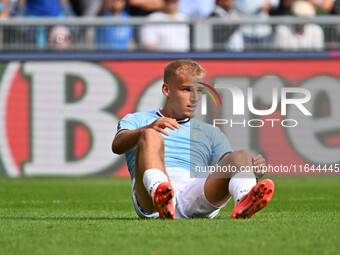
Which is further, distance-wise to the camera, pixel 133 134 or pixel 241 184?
pixel 133 134

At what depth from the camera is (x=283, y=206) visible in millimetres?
8992

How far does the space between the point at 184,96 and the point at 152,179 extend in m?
0.77

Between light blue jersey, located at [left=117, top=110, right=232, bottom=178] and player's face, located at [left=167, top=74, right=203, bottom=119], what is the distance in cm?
10

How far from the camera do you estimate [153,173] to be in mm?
5734

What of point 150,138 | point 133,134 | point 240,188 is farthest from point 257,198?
point 133,134

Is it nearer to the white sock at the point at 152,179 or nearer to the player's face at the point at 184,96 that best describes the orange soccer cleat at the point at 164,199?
the white sock at the point at 152,179

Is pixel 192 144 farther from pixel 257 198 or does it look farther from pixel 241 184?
pixel 257 198

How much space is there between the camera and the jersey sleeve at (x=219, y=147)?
6.25m

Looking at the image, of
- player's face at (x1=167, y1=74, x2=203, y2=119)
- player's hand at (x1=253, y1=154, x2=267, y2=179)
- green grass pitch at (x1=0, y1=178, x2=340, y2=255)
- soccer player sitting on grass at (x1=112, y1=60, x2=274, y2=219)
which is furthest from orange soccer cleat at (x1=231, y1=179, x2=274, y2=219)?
player's face at (x1=167, y1=74, x2=203, y2=119)

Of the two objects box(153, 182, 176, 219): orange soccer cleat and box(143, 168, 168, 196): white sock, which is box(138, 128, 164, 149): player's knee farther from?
box(153, 182, 176, 219): orange soccer cleat

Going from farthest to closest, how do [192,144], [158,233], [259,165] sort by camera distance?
1. [192,144]
2. [259,165]
3. [158,233]

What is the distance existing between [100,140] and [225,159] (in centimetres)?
837

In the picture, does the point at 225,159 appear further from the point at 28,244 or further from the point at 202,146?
the point at 28,244

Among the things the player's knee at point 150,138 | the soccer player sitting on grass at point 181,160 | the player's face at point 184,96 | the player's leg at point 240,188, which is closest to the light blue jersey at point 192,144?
the soccer player sitting on grass at point 181,160
